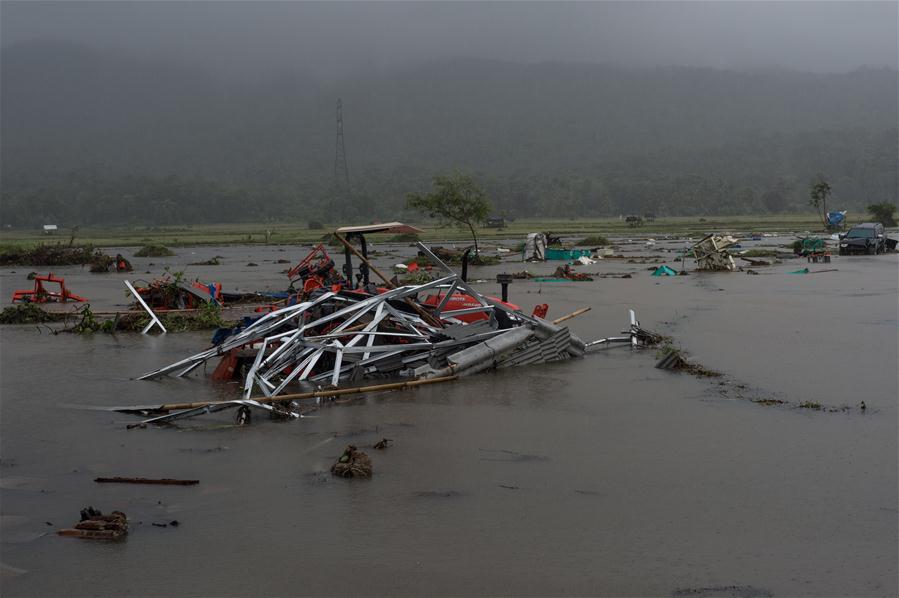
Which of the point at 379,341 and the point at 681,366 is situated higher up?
the point at 379,341

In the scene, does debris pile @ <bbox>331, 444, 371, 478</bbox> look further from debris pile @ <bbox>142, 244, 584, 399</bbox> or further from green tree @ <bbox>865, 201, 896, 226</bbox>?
green tree @ <bbox>865, 201, 896, 226</bbox>

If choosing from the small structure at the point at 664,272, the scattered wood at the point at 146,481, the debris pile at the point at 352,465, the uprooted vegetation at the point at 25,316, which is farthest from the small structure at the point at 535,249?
the scattered wood at the point at 146,481

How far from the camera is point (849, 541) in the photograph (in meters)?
6.82

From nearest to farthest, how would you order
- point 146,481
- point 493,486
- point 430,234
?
point 493,486, point 146,481, point 430,234

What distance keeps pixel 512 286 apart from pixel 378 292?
14.6m

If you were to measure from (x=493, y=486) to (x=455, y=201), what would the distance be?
1643 inches

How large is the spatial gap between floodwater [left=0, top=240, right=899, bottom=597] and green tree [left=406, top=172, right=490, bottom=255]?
3474 cm

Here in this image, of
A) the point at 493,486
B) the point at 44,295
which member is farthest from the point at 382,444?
the point at 44,295

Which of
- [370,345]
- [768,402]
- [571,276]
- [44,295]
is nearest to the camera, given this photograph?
[768,402]

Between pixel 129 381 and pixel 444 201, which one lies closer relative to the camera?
pixel 129 381

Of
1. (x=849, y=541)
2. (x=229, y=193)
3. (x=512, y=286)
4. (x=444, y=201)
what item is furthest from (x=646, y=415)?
(x=229, y=193)

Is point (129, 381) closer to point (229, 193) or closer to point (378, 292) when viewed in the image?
point (378, 292)

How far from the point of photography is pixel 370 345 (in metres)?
13.0

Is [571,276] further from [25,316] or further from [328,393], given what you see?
[328,393]
